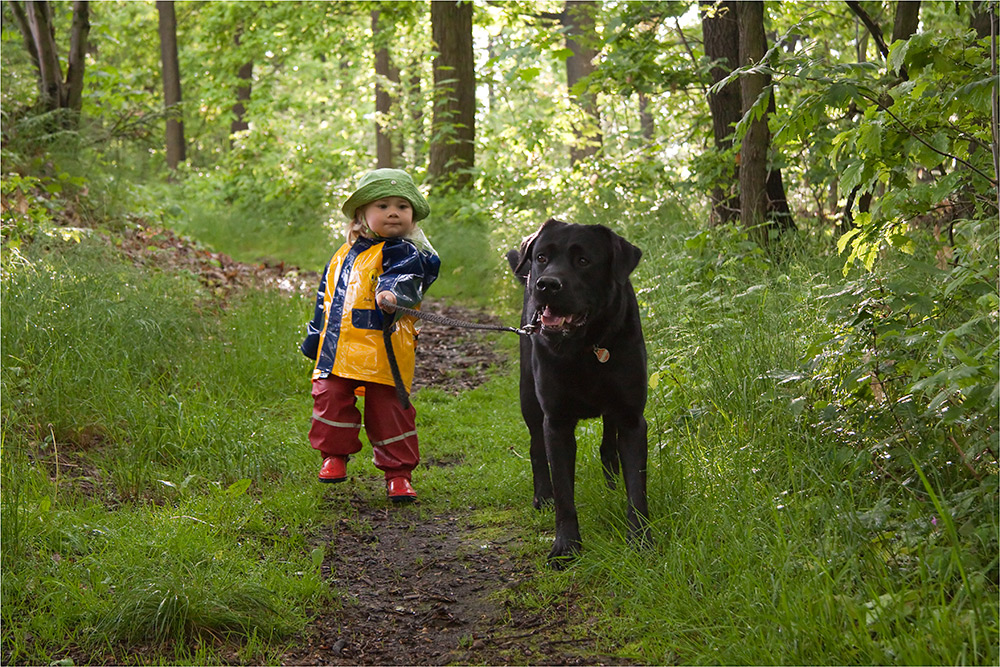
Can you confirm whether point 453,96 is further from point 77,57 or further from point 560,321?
point 560,321

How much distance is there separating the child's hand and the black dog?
94 cm

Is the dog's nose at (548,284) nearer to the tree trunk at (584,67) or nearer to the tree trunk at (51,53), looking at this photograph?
the tree trunk at (584,67)

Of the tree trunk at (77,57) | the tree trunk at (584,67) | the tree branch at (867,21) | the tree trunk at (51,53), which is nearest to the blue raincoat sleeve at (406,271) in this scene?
the tree branch at (867,21)

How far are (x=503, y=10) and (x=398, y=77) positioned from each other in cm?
809

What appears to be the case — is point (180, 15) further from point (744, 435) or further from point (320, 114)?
point (744, 435)

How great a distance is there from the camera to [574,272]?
11.9 ft

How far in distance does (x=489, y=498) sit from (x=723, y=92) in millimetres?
4807

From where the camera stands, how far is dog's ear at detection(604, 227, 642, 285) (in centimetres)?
368

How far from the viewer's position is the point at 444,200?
14367 millimetres

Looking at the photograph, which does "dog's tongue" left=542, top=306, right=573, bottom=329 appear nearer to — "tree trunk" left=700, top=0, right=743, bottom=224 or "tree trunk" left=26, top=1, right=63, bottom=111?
"tree trunk" left=700, top=0, right=743, bottom=224

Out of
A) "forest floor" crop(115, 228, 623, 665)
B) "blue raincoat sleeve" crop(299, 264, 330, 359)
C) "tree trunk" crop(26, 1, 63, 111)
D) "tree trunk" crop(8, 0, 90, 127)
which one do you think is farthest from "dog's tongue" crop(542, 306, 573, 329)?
"tree trunk" crop(26, 1, 63, 111)

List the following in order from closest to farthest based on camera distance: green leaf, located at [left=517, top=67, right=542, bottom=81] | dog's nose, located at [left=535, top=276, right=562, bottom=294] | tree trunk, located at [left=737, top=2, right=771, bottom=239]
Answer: dog's nose, located at [left=535, top=276, right=562, bottom=294] < tree trunk, located at [left=737, top=2, right=771, bottom=239] < green leaf, located at [left=517, top=67, right=542, bottom=81]

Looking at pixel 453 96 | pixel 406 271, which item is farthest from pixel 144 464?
pixel 453 96

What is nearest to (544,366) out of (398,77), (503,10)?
(503,10)
